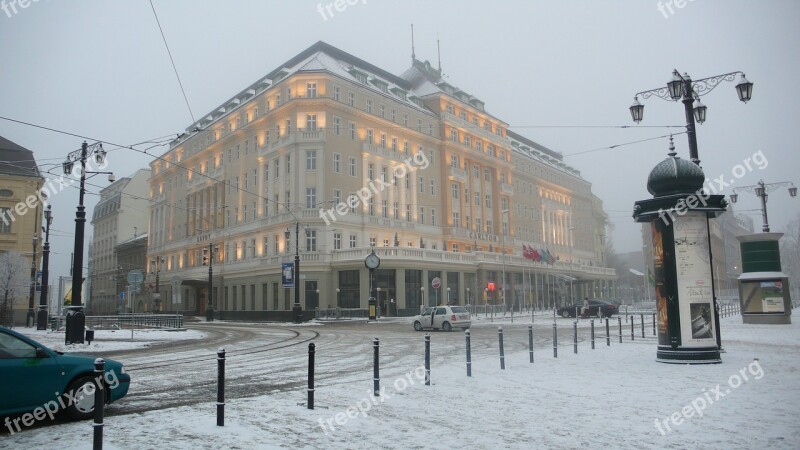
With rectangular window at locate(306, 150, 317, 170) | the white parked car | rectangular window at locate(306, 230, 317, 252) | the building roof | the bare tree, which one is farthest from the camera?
the building roof

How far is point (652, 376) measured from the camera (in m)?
12.4

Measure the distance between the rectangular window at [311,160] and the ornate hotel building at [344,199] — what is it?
0.10 meters

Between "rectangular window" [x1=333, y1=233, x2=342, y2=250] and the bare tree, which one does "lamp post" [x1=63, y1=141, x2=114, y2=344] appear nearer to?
the bare tree

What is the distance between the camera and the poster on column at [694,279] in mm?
14219

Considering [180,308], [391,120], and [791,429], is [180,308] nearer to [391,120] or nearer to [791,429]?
[391,120]

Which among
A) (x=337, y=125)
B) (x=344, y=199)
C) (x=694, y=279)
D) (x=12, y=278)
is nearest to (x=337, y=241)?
(x=344, y=199)

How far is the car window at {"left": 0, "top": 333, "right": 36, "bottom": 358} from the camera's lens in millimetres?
7341

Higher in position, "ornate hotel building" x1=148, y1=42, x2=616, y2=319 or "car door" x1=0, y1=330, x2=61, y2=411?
"ornate hotel building" x1=148, y1=42, x2=616, y2=319

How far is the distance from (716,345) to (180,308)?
226 feet

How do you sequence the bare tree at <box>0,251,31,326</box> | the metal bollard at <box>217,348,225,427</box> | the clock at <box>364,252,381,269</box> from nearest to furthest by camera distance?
the metal bollard at <box>217,348,225,427</box>, the bare tree at <box>0,251,31,326</box>, the clock at <box>364,252,381,269</box>

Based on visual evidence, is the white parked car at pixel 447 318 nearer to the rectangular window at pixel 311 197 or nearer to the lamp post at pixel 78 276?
the lamp post at pixel 78 276

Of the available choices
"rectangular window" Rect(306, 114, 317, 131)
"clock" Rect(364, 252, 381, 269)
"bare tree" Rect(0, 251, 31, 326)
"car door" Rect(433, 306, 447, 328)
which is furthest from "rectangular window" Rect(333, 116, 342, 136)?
"bare tree" Rect(0, 251, 31, 326)

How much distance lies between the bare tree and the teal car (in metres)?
39.9

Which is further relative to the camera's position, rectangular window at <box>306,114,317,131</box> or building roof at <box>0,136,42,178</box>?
building roof at <box>0,136,42,178</box>
